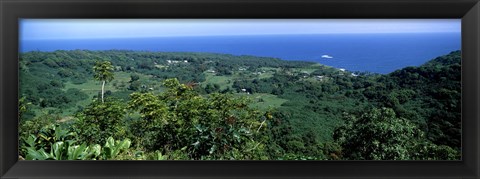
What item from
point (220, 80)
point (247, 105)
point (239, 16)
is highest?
point (239, 16)

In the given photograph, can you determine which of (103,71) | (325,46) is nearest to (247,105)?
(325,46)

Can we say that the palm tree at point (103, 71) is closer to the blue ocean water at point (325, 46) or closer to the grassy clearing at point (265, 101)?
the blue ocean water at point (325, 46)

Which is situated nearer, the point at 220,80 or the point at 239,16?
the point at 239,16

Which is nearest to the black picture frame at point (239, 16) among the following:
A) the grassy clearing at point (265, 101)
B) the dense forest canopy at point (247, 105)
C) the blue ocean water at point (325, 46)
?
the dense forest canopy at point (247, 105)

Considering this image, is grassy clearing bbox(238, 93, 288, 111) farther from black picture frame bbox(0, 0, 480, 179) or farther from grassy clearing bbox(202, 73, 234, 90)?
black picture frame bbox(0, 0, 480, 179)

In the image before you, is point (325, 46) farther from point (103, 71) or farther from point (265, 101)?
point (103, 71)

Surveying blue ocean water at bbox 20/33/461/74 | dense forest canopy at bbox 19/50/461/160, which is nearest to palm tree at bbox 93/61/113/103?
dense forest canopy at bbox 19/50/461/160
